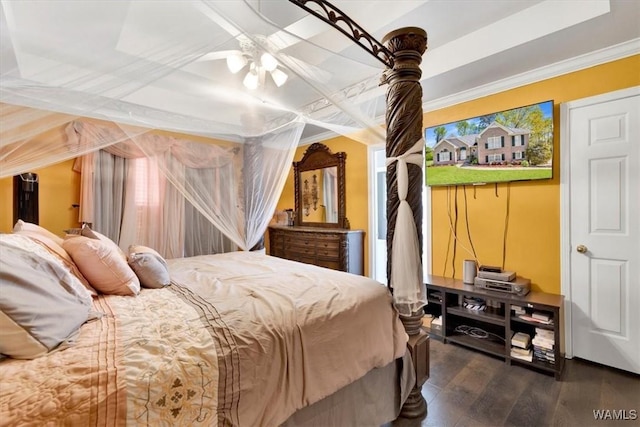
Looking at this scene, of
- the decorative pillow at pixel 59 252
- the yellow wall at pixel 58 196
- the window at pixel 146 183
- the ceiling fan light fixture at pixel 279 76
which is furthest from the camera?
the window at pixel 146 183

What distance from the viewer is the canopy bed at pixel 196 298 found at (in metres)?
0.91

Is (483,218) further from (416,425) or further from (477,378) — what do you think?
(416,425)

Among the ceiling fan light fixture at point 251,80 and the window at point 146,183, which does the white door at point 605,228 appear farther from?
the window at point 146,183

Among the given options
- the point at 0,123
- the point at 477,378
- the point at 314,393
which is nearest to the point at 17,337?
the point at 0,123

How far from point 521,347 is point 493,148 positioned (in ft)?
5.64

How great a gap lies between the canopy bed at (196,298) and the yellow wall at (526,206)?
1.42 meters

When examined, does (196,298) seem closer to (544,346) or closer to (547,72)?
(544,346)

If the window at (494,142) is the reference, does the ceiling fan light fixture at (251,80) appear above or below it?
above

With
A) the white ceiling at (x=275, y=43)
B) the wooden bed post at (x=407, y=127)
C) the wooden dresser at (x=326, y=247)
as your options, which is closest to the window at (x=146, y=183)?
the white ceiling at (x=275, y=43)

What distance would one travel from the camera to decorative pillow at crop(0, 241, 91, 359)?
901 millimetres

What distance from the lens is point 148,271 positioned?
69.9 inches

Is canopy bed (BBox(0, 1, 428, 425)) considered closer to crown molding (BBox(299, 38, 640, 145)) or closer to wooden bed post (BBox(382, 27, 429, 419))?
wooden bed post (BBox(382, 27, 429, 419))

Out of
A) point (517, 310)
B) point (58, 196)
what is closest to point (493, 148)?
point (517, 310)

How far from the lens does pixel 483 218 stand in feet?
9.21
